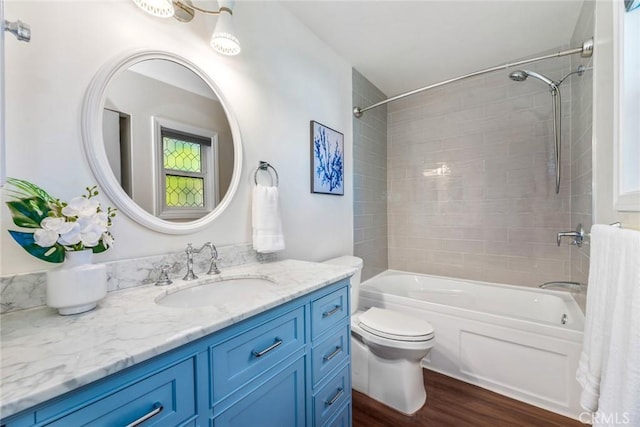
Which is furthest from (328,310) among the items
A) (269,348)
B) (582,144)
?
(582,144)

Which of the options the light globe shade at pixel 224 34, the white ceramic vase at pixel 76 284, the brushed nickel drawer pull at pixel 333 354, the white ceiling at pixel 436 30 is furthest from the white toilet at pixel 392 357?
the white ceiling at pixel 436 30

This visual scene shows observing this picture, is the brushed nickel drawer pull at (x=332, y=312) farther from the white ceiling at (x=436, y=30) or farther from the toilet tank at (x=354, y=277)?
the white ceiling at (x=436, y=30)

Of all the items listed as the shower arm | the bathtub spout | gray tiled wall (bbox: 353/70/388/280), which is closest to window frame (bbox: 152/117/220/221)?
gray tiled wall (bbox: 353/70/388/280)

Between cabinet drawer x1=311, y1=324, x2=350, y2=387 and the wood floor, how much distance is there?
63 cm

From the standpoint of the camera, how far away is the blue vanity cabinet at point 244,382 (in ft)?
1.75

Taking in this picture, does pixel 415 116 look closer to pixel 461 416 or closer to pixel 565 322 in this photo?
pixel 565 322

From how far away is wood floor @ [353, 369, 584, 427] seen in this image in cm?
154

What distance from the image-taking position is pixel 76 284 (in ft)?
2.43

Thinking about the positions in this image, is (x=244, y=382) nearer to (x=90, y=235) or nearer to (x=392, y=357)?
(x=90, y=235)

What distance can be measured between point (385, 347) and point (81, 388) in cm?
148

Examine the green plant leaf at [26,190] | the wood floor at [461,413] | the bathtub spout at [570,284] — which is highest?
the green plant leaf at [26,190]

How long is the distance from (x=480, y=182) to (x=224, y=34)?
247 cm

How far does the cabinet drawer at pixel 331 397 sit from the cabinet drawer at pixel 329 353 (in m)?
0.06

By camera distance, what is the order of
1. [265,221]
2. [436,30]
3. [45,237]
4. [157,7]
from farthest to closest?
1. [436,30]
2. [265,221]
3. [157,7]
4. [45,237]
